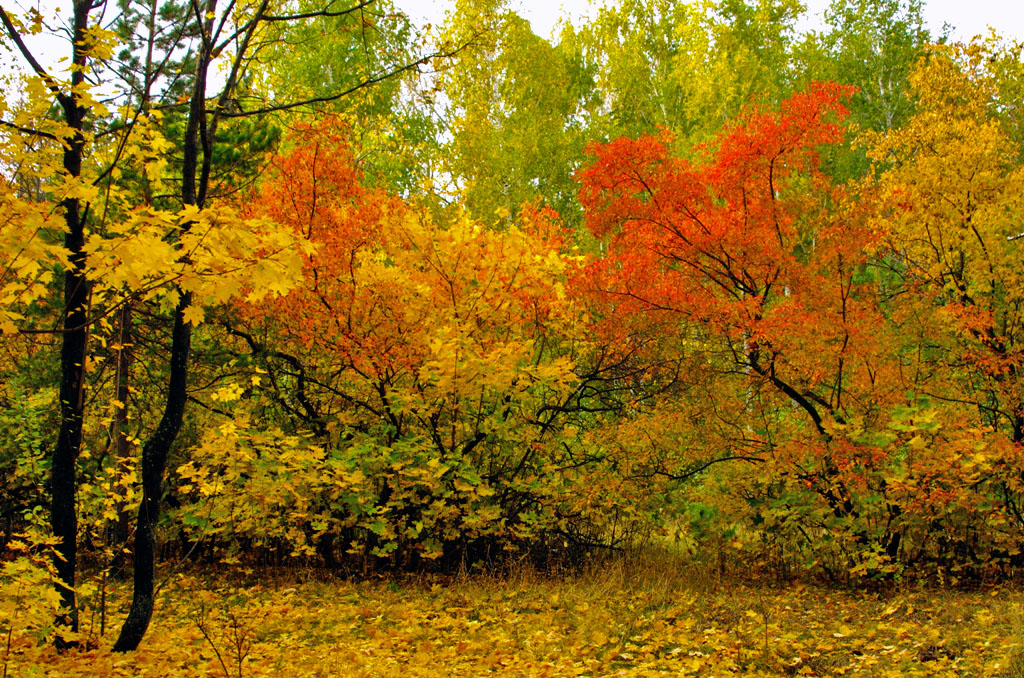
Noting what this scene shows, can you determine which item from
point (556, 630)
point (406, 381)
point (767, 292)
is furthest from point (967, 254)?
point (406, 381)

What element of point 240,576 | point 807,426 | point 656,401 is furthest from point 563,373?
point 240,576

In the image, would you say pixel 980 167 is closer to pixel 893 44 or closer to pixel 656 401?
pixel 656 401

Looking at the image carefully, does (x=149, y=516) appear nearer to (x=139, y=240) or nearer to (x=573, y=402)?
(x=139, y=240)

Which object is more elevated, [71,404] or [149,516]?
[71,404]

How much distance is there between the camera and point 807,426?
860cm

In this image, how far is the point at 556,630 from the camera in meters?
6.07

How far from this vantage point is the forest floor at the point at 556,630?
192 inches

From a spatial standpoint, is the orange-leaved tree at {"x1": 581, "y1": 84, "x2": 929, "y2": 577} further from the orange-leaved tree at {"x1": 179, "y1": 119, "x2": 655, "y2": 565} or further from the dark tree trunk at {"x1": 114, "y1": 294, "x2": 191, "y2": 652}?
the dark tree trunk at {"x1": 114, "y1": 294, "x2": 191, "y2": 652}

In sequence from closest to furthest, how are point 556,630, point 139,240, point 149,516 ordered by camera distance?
1. point 139,240
2. point 149,516
3. point 556,630

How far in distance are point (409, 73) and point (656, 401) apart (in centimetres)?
495

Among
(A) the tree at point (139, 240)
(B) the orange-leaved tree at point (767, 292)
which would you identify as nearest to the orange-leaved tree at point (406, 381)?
(B) the orange-leaved tree at point (767, 292)

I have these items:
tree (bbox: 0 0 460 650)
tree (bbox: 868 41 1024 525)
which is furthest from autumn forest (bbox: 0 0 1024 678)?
tree (bbox: 0 0 460 650)

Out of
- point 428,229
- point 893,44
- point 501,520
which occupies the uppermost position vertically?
point 893,44

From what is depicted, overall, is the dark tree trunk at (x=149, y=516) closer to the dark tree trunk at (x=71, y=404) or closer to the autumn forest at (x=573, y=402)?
the dark tree trunk at (x=71, y=404)
